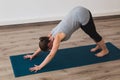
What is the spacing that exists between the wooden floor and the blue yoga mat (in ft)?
0.24

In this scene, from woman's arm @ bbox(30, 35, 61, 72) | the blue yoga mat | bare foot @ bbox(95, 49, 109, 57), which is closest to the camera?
woman's arm @ bbox(30, 35, 61, 72)

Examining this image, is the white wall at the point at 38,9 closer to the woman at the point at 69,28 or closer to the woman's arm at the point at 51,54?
the woman at the point at 69,28

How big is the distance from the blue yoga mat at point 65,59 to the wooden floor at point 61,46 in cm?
7

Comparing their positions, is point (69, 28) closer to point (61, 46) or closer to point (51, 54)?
point (51, 54)

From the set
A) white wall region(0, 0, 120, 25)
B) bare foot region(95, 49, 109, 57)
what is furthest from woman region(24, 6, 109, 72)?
white wall region(0, 0, 120, 25)

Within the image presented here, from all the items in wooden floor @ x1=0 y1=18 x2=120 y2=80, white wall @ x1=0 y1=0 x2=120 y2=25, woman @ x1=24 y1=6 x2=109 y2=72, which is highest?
woman @ x1=24 y1=6 x2=109 y2=72

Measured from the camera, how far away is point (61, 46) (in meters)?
3.39

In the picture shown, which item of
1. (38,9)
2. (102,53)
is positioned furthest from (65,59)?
(38,9)

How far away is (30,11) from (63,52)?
1.23 metres

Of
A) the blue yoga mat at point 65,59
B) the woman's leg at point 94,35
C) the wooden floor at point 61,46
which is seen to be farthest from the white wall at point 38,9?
the woman's leg at point 94,35

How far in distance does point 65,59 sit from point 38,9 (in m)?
1.42

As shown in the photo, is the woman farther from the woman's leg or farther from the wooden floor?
the wooden floor

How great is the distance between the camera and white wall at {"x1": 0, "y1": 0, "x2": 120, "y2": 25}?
12.8 feet

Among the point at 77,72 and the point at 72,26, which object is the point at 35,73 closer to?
the point at 77,72
